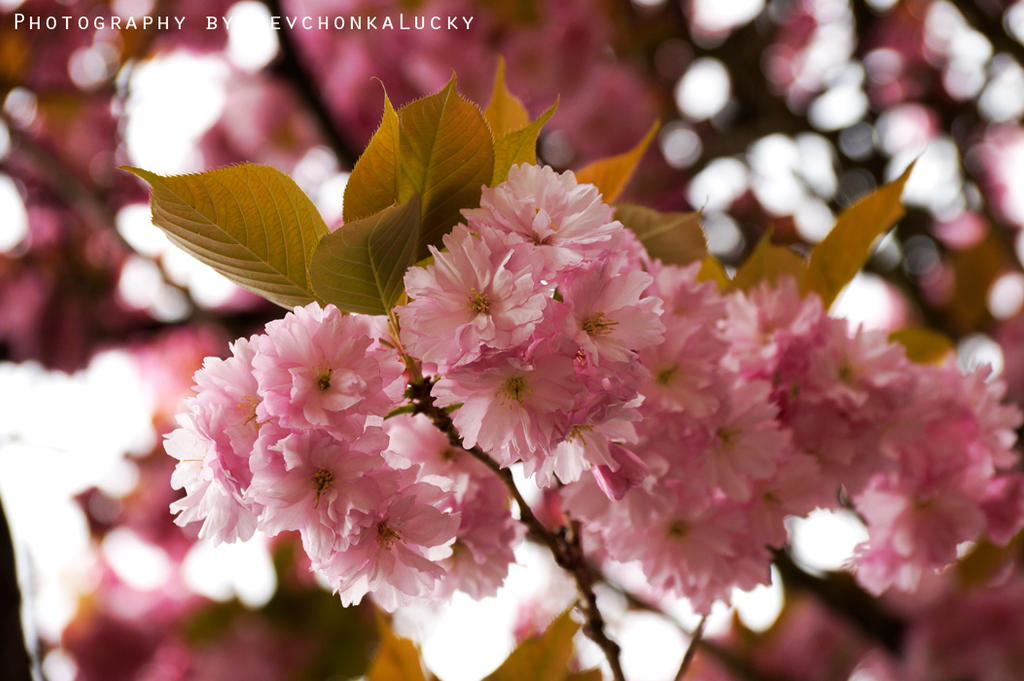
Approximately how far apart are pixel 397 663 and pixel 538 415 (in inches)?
19.9

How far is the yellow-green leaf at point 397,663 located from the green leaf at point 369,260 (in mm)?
479

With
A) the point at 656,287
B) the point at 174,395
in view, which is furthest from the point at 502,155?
the point at 174,395

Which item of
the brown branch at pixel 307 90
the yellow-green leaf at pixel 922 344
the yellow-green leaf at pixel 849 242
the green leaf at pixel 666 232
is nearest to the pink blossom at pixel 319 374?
the green leaf at pixel 666 232

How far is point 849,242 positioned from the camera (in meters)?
0.85

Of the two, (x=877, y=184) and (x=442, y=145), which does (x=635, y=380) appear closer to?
(x=442, y=145)

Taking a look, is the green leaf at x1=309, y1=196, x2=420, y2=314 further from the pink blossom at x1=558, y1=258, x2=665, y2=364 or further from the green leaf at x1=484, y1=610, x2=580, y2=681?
the green leaf at x1=484, y1=610, x2=580, y2=681

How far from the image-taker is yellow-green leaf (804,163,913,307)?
849 millimetres

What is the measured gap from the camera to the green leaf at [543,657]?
0.75 metres

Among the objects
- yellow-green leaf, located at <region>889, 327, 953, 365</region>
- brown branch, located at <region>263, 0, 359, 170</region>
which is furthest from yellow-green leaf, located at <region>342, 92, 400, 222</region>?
brown branch, located at <region>263, 0, 359, 170</region>

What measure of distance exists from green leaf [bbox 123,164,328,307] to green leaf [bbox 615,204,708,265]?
27cm

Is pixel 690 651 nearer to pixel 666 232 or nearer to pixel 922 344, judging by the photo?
pixel 666 232

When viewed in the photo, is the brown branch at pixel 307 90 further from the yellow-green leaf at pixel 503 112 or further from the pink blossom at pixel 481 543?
the pink blossom at pixel 481 543

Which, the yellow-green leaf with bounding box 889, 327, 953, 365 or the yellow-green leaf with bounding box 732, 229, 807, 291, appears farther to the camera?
the yellow-green leaf with bounding box 889, 327, 953, 365

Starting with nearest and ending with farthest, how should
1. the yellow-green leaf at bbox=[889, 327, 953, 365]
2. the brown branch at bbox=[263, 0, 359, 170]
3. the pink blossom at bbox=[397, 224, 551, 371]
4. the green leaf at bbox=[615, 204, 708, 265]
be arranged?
the pink blossom at bbox=[397, 224, 551, 371] < the green leaf at bbox=[615, 204, 708, 265] < the yellow-green leaf at bbox=[889, 327, 953, 365] < the brown branch at bbox=[263, 0, 359, 170]
